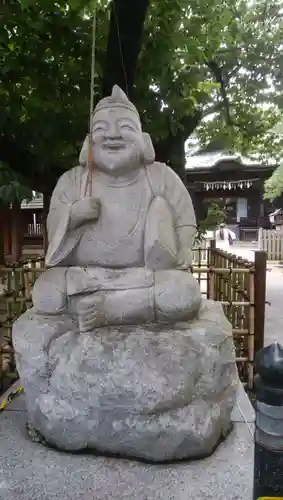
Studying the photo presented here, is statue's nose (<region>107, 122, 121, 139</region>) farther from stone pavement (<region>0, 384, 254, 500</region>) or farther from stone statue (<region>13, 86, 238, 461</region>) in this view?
stone pavement (<region>0, 384, 254, 500</region>)

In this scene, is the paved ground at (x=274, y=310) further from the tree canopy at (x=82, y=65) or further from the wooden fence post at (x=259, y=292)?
→ the tree canopy at (x=82, y=65)

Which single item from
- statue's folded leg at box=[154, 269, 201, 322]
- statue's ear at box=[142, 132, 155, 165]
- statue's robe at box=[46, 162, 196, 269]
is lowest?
statue's folded leg at box=[154, 269, 201, 322]

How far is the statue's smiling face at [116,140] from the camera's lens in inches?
103

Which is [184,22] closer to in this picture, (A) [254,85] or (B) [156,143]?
(B) [156,143]

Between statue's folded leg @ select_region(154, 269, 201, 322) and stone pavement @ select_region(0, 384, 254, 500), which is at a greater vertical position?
statue's folded leg @ select_region(154, 269, 201, 322)

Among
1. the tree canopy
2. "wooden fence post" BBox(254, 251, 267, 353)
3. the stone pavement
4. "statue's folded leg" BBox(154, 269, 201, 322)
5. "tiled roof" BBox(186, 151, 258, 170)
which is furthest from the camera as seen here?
"tiled roof" BBox(186, 151, 258, 170)

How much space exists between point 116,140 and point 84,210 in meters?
0.47

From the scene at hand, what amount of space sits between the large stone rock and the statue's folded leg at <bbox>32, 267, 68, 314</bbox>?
11cm

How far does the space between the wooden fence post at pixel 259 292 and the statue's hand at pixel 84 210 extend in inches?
73.6

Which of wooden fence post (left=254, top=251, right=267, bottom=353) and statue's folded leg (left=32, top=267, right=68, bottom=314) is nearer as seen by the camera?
statue's folded leg (left=32, top=267, right=68, bottom=314)

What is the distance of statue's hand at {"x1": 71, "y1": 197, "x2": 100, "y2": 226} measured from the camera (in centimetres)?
252

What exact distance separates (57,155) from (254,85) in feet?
16.3

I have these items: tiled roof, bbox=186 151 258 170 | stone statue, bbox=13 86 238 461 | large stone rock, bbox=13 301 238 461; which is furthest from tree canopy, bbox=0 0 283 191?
tiled roof, bbox=186 151 258 170

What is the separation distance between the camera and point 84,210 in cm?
252
